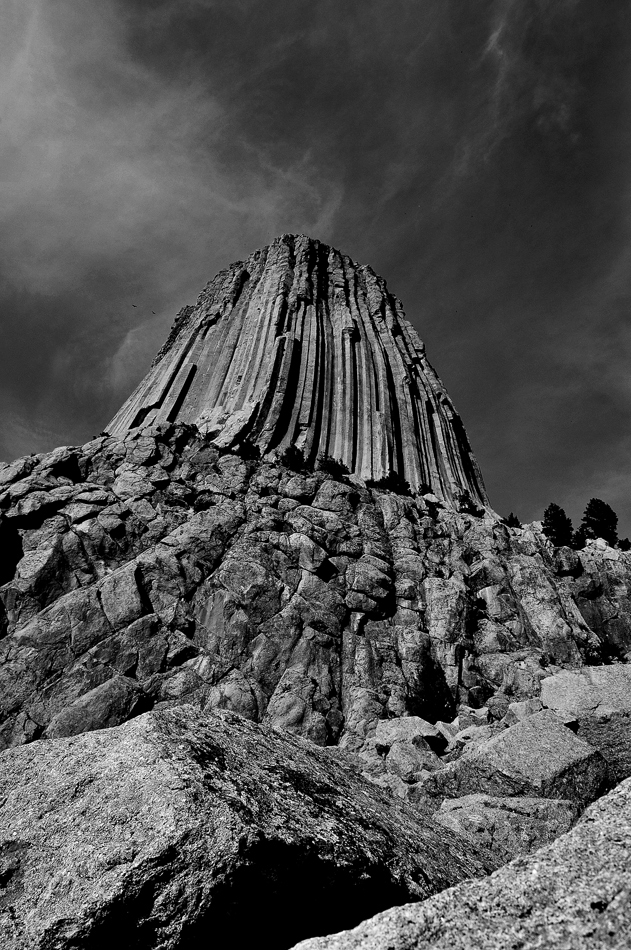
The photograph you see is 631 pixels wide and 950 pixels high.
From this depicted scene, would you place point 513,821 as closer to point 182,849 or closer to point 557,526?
point 182,849

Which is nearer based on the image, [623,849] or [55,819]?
[623,849]

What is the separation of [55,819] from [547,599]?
47.3 meters

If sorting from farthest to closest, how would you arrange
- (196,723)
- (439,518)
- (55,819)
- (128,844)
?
1. (439,518)
2. (196,723)
3. (55,819)
4. (128,844)

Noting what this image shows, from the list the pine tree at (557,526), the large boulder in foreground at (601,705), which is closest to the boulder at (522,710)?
the large boulder in foreground at (601,705)

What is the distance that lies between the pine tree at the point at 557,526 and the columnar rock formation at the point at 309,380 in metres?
11.3

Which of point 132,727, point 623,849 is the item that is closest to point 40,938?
point 132,727

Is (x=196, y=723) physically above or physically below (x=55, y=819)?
above

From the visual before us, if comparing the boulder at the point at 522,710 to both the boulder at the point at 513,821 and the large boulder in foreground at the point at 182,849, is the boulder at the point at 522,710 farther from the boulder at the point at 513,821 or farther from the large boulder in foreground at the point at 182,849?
the large boulder in foreground at the point at 182,849

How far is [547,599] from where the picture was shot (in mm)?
47031

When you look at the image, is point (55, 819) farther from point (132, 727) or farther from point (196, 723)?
point (196, 723)

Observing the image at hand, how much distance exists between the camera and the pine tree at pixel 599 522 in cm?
7156

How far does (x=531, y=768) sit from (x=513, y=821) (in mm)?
1652

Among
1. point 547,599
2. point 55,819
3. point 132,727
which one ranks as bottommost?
point 55,819

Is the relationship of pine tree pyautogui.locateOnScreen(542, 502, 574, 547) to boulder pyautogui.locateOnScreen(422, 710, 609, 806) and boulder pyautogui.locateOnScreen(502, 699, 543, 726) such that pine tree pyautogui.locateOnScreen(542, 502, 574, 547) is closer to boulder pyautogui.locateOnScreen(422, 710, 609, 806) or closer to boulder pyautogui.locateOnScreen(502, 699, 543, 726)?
boulder pyautogui.locateOnScreen(502, 699, 543, 726)
